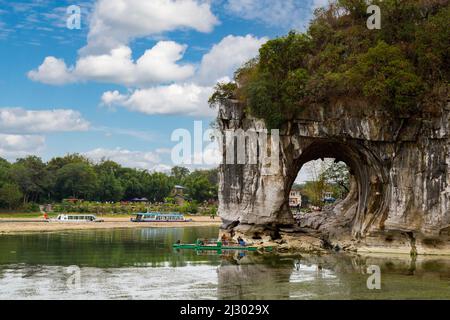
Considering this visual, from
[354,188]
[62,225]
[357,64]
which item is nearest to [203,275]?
[357,64]

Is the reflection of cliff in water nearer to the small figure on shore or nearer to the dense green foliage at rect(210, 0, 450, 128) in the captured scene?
the small figure on shore

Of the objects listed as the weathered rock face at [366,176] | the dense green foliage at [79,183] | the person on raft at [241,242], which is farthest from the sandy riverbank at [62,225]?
the person on raft at [241,242]

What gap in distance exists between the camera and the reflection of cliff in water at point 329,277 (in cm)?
2091

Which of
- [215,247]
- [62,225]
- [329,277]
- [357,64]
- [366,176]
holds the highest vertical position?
[357,64]

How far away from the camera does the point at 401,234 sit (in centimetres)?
3409

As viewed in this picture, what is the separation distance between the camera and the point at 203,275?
25453 mm

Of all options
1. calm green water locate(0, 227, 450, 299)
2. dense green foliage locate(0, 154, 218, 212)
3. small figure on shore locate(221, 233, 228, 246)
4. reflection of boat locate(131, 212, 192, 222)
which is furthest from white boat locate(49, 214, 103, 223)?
small figure on shore locate(221, 233, 228, 246)

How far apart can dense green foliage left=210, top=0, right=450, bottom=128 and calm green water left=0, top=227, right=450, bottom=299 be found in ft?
29.9

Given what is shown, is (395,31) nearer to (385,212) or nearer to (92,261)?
(385,212)

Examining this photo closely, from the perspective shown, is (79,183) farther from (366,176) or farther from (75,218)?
(366,176)

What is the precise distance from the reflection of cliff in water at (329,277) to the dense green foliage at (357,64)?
8969 mm

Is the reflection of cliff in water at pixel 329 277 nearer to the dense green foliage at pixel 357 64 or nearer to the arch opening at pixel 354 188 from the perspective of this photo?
the arch opening at pixel 354 188

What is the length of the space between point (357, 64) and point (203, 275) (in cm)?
1606

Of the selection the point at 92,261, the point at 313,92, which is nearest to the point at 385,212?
the point at 313,92
